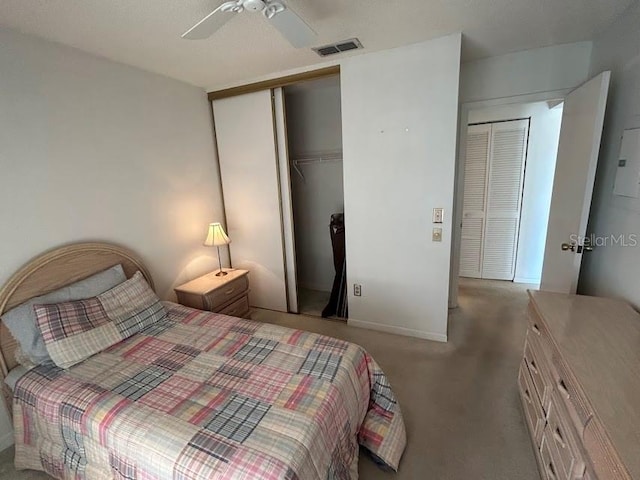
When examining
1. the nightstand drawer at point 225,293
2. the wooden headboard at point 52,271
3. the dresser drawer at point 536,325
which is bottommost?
the nightstand drawer at point 225,293

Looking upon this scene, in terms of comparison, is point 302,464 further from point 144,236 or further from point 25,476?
point 144,236

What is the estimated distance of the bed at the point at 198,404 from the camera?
112 cm

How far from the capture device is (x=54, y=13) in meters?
1.60

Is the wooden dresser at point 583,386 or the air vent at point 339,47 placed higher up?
the air vent at point 339,47

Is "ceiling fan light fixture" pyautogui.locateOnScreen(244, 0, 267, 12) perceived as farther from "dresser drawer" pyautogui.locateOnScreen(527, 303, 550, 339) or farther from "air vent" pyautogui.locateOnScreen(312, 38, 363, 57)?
"dresser drawer" pyautogui.locateOnScreen(527, 303, 550, 339)

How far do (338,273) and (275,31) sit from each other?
2.20 metres

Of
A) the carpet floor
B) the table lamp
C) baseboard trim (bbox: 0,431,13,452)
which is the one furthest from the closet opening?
baseboard trim (bbox: 0,431,13,452)

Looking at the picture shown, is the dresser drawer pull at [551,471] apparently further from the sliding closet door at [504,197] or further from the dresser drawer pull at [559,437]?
the sliding closet door at [504,197]

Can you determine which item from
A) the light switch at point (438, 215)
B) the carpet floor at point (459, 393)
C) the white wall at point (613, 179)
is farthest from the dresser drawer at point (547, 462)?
the light switch at point (438, 215)

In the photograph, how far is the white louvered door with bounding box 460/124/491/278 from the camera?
3617mm

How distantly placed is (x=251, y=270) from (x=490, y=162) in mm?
3165

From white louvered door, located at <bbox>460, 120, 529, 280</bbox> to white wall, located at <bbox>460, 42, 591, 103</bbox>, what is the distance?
97 cm

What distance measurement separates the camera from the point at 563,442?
1.20 meters

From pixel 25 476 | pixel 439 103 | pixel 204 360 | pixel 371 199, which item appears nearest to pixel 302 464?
pixel 204 360
